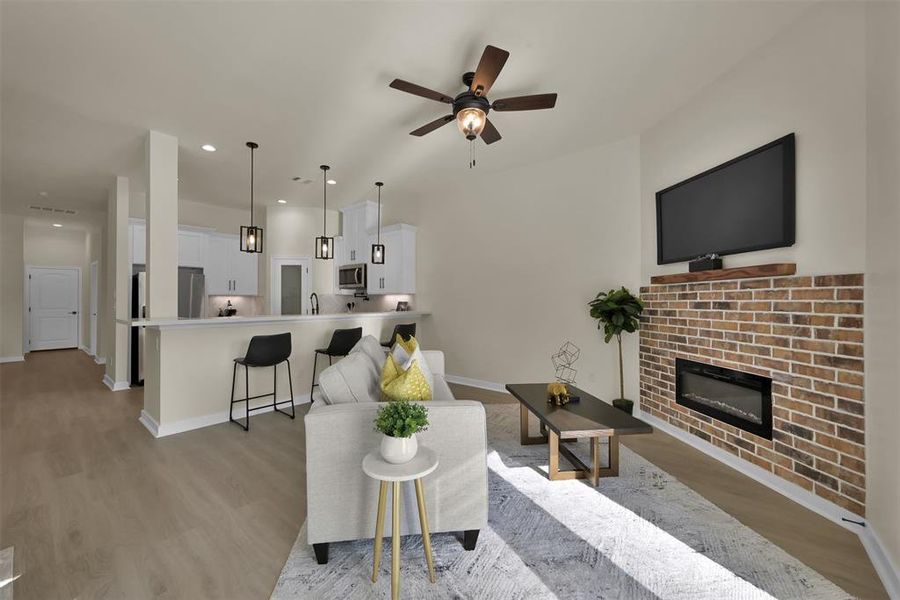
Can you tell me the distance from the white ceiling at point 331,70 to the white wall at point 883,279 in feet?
2.28

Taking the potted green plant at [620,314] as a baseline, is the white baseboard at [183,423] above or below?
below

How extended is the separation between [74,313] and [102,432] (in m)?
7.11

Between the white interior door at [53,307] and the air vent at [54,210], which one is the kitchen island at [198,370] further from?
the white interior door at [53,307]

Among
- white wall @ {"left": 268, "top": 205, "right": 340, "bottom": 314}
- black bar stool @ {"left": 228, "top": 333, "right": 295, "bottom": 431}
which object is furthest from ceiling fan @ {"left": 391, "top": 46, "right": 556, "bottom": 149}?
white wall @ {"left": 268, "top": 205, "right": 340, "bottom": 314}

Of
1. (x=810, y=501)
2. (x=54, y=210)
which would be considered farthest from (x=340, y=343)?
(x=54, y=210)

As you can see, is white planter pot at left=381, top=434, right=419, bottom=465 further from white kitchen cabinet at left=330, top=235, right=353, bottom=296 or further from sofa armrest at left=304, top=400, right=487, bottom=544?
white kitchen cabinet at left=330, top=235, right=353, bottom=296

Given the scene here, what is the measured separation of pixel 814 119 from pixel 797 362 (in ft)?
4.66

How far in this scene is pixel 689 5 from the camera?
2.16 meters

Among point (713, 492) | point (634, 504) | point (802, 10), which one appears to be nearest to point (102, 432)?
point (634, 504)

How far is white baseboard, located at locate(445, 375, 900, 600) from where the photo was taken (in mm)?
1639

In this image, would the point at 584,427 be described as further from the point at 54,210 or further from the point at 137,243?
the point at 54,210

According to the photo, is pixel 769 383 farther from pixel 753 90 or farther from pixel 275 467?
pixel 275 467

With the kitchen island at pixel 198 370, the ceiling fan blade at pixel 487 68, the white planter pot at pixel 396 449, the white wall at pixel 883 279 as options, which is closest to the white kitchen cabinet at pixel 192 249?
the kitchen island at pixel 198 370

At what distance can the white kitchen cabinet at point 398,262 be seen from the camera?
5867 mm
